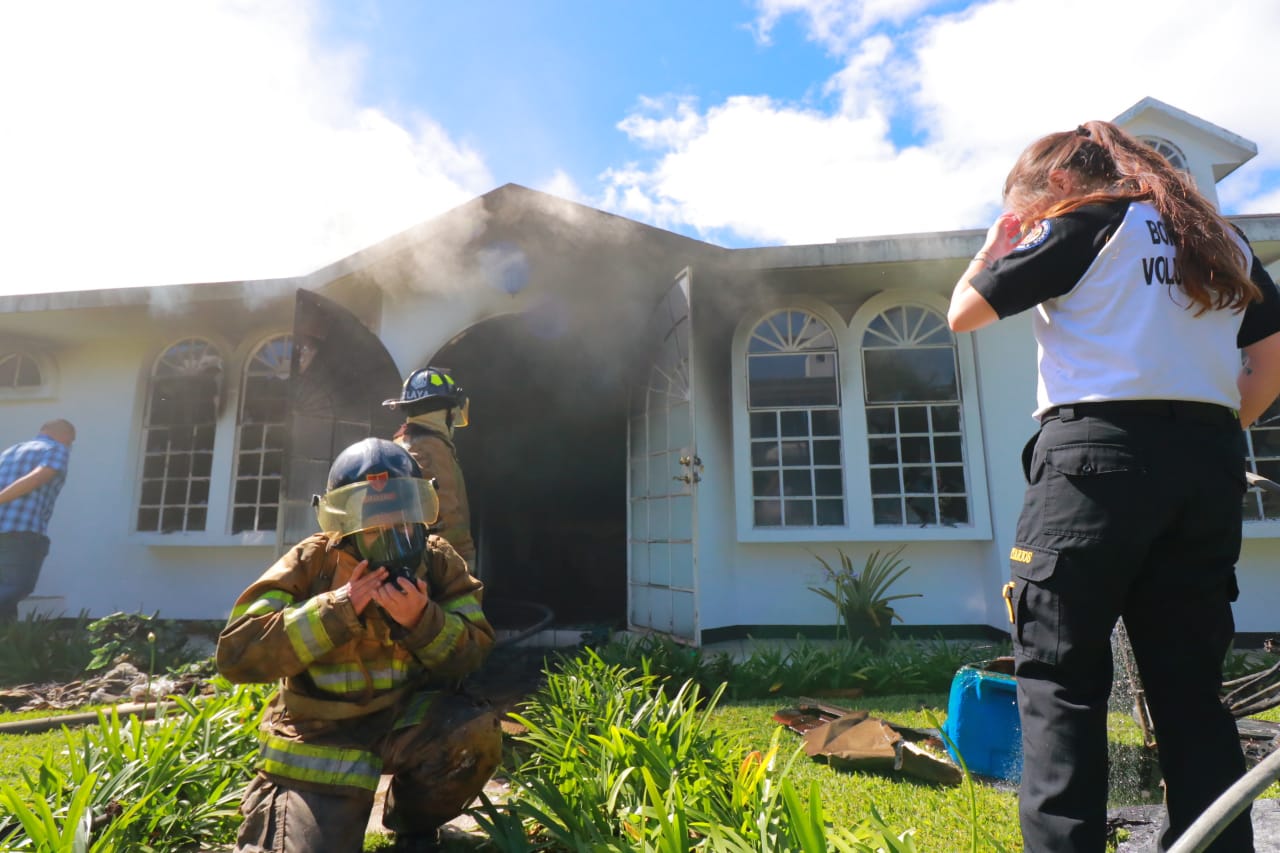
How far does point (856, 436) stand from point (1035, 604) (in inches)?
210

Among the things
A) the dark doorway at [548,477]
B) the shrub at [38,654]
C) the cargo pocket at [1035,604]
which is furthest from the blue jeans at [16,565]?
the cargo pocket at [1035,604]

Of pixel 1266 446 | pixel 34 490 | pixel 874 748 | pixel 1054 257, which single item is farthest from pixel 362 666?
pixel 1266 446

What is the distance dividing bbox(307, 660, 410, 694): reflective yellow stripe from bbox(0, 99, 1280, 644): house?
12.3 ft

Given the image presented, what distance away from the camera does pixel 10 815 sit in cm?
183

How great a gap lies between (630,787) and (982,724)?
5.82 ft

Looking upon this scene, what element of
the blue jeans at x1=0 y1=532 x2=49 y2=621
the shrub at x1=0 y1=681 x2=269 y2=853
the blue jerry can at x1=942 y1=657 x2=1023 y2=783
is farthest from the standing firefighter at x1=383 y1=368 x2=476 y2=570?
the blue jeans at x1=0 y1=532 x2=49 y2=621

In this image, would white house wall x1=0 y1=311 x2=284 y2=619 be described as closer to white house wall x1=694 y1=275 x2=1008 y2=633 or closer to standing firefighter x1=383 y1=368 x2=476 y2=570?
standing firefighter x1=383 y1=368 x2=476 y2=570

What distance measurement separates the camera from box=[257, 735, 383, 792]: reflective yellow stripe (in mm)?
1735

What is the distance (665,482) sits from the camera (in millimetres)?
6445

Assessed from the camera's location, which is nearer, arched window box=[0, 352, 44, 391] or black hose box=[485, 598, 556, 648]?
black hose box=[485, 598, 556, 648]

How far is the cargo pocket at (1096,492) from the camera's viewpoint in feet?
4.27

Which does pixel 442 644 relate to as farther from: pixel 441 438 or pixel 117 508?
pixel 117 508

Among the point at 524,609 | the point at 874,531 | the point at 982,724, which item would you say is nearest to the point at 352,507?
the point at 982,724

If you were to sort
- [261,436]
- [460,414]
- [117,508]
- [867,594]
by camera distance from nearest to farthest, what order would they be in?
[460,414] < [867,594] < [261,436] < [117,508]
